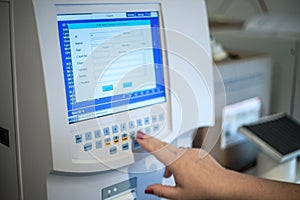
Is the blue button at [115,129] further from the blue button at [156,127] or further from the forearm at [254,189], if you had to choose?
the forearm at [254,189]

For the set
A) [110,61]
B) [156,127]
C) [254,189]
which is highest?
[110,61]

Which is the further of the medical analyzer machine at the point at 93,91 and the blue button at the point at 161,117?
the blue button at the point at 161,117

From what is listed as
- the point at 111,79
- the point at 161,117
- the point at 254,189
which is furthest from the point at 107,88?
the point at 254,189

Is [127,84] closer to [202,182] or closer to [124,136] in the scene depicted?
[124,136]

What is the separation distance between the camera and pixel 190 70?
2.04ft

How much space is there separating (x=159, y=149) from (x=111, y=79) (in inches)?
5.4

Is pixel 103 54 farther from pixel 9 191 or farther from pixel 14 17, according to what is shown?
pixel 9 191

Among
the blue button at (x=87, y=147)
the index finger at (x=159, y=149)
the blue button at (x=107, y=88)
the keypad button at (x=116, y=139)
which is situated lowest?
the index finger at (x=159, y=149)

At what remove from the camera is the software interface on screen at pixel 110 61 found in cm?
50

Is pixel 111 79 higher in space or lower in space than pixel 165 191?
higher

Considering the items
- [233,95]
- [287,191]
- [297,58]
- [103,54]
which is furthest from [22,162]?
[297,58]

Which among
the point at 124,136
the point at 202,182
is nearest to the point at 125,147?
the point at 124,136

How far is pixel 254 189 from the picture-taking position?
0.55 m

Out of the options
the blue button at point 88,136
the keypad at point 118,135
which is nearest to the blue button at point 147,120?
the keypad at point 118,135
